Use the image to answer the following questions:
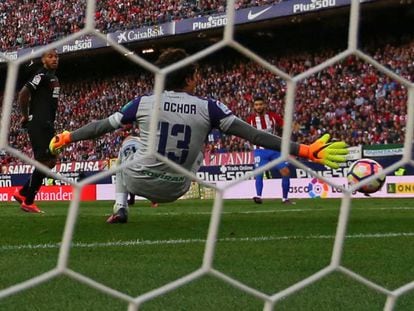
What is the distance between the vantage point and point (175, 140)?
356cm

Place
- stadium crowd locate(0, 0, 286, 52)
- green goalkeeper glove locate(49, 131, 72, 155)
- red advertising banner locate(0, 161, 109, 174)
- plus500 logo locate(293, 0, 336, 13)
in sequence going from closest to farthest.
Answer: green goalkeeper glove locate(49, 131, 72, 155)
stadium crowd locate(0, 0, 286, 52)
red advertising banner locate(0, 161, 109, 174)
plus500 logo locate(293, 0, 336, 13)

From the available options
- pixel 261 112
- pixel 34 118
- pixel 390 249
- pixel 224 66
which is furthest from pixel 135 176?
pixel 224 66

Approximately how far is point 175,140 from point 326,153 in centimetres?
97

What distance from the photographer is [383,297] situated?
7.31 feet

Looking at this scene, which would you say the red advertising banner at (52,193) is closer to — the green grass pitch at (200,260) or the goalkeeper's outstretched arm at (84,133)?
the green grass pitch at (200,260)

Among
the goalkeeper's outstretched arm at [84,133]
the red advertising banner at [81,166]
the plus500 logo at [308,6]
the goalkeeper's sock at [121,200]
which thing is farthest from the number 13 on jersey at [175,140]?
the plus500 logo at [308,6]

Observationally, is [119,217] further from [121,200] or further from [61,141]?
[61,141]

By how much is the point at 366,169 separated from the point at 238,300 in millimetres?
2971

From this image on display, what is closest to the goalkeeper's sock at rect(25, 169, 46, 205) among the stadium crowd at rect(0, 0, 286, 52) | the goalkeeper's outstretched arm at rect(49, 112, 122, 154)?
Result: the stadium crowd at rect(0, 0, 286, 52)

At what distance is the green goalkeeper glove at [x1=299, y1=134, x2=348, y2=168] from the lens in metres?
2.74

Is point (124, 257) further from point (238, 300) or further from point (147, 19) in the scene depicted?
point (147, 19)

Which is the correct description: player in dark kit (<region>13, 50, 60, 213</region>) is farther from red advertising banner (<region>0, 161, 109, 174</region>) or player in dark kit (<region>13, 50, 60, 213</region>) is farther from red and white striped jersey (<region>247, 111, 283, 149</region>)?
red advertising banner (<region>0, 161, 109, 174</region>)

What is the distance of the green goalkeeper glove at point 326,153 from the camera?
9.01 feet

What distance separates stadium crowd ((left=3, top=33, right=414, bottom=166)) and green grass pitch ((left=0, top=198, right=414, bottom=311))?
278cm
